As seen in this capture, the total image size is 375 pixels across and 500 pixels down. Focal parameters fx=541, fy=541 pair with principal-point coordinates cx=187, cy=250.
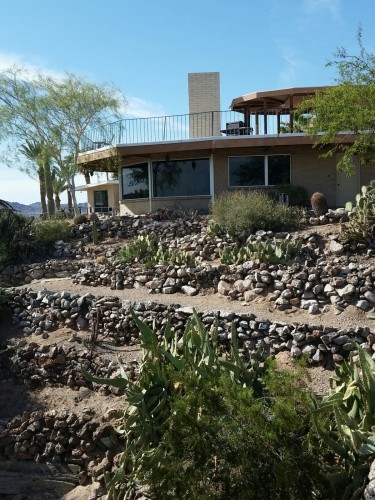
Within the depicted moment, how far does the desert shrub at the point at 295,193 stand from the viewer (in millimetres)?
20516

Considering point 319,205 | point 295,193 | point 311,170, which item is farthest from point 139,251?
point 311,170

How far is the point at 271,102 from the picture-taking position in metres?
24.1

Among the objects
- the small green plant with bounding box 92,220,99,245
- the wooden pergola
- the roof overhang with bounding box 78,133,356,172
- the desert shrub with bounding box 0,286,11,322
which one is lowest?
the desert shrub with bounding box 0,286,11,322

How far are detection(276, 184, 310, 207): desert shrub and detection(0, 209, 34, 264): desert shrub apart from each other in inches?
369

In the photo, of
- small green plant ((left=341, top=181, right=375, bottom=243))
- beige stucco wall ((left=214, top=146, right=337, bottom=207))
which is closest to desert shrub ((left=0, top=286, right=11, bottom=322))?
small green plant ((left=341, top=181, right=375, bottom=243))

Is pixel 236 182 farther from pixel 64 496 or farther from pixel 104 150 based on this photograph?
pixel 64 496

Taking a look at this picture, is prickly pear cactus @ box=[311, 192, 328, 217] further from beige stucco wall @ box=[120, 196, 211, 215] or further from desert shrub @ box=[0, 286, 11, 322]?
desert shrub @ box=[0, 286, 11, 322]

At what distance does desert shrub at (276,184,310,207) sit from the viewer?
20516 mm

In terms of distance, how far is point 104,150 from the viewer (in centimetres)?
2278

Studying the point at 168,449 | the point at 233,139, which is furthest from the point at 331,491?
the point at 233,139

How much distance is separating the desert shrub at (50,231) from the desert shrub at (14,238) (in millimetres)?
279

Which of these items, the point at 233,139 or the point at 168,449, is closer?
the point at 168,449

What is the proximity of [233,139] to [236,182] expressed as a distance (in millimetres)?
2003

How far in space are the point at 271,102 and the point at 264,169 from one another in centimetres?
398
